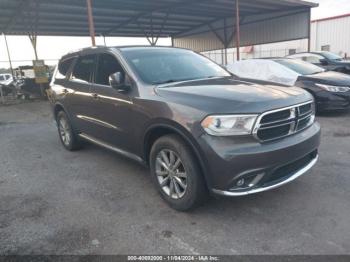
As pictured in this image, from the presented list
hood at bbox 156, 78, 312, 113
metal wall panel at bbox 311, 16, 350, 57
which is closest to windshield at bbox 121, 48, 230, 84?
hood at bbox 156, 78, 312, 113

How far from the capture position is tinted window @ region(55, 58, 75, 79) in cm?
566

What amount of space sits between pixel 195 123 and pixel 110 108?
164cm

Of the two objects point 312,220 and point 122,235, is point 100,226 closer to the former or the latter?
point 122,235

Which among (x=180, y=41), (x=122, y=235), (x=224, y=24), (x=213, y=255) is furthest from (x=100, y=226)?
(x=180, y=41)

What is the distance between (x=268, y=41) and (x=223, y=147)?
23.7m

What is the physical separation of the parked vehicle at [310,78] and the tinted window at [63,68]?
411 centimetres

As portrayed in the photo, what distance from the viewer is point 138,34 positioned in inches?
1045

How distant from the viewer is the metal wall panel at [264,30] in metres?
21.9

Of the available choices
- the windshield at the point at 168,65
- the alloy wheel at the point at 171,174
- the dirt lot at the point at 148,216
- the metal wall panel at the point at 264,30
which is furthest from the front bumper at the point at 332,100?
the metal wall panel at the point at 264,30

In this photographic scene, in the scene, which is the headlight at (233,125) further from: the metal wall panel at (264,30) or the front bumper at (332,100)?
the metal wall panel at (264,30)

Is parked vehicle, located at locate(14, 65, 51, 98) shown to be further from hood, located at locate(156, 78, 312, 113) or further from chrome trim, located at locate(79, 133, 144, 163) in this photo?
hood, located at locate(156, 78, 312, 113)

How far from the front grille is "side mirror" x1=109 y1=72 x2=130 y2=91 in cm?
171

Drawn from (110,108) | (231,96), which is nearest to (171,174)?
(231,96)

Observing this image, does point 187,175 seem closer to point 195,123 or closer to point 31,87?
point 195,123
